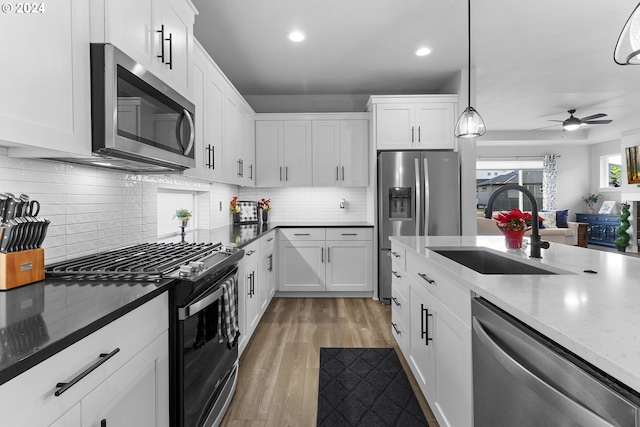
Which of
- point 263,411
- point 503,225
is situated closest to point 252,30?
point 503,225

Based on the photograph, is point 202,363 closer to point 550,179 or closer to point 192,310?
point 192,310

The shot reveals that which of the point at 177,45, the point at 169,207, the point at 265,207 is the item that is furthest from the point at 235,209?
the point at 177,45

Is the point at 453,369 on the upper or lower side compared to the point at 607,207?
lower

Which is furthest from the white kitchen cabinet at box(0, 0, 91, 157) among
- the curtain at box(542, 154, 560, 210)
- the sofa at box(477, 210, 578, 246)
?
the curtain at box(542, 154, 560, 210)

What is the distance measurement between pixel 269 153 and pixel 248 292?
2275 millimetres

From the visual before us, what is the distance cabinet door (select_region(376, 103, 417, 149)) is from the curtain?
22.0ft

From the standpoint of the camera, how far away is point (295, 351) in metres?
2.78

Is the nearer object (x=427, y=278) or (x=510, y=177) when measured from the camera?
(x=427, y=278)

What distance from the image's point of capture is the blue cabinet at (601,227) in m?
8.20

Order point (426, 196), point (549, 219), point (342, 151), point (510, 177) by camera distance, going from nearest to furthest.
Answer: point (426, 196)
point (342, 151)
point (549, 219)
point (510, 177)

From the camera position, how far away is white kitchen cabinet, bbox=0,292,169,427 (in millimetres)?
701

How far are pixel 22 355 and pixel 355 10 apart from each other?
2.95 metres

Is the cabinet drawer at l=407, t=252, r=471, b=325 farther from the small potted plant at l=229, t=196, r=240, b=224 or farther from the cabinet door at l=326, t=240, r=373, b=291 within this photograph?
the small potted plant at l=229, t=196, r=240, b=224

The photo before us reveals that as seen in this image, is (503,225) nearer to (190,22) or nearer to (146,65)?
(146,65)
